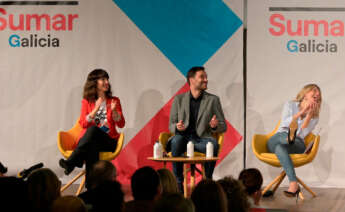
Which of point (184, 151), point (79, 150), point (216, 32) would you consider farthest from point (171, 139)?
point (216, 32)

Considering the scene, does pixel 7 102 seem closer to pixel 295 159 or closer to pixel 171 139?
pixel 171 139

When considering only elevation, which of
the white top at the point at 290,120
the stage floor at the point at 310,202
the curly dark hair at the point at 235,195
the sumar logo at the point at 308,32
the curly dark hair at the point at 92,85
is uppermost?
the sumar logo at the point at 308,32

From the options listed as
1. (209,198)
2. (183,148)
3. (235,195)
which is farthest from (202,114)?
(209,198)

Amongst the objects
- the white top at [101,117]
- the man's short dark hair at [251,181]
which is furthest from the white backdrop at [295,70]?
the man's short dark hair at [251,181]

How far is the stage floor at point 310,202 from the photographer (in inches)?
154

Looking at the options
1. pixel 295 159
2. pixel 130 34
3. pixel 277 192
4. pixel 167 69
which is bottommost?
pixel 277 192

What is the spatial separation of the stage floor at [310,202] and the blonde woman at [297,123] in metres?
0.43

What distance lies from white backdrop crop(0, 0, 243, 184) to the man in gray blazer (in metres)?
0.79

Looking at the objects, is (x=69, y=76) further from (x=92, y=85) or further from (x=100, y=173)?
(x=100, y=173)

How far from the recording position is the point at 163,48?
5762 millimetres

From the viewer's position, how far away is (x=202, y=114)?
191 inches

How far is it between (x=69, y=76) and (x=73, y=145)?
1.07 m

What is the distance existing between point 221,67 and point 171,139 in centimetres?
136

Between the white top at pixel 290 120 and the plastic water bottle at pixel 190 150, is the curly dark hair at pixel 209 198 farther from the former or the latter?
the white top at pixel 290 120
